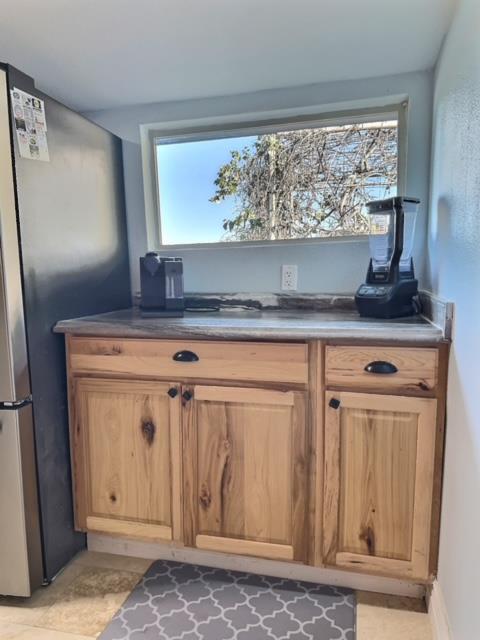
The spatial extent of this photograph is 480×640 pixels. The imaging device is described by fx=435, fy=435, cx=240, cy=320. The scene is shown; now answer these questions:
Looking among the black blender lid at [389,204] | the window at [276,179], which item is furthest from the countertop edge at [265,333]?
the window at [276,179]

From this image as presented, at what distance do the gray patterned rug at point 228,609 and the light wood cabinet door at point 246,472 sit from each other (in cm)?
14

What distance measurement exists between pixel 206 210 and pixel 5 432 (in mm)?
1343

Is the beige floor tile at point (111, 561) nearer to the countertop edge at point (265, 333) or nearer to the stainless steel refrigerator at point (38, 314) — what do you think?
the stainless steel refrigerator at point (38, 314)

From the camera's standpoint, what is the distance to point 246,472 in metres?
1.57

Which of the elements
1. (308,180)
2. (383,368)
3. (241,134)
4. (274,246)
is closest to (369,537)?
(383,368)

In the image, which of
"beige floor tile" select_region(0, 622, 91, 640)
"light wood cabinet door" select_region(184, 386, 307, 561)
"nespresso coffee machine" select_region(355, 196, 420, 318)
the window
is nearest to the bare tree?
the window

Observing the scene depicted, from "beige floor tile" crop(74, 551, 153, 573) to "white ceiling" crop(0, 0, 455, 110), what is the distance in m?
2.00

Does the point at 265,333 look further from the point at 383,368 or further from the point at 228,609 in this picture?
the point at 228,609

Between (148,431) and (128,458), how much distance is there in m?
0.14

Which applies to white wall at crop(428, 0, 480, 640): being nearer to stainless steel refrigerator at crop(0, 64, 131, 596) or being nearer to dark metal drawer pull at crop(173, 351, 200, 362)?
dark metal drawer pull at crop(173, 351, 200, 362)

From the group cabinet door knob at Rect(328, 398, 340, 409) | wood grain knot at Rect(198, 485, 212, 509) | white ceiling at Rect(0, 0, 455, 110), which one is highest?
white ceiling at Rect(0, 0, 455, 110)

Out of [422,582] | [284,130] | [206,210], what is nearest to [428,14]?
[284,130]

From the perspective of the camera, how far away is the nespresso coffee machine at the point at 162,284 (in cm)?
195

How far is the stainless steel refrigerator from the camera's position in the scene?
1.42 m
